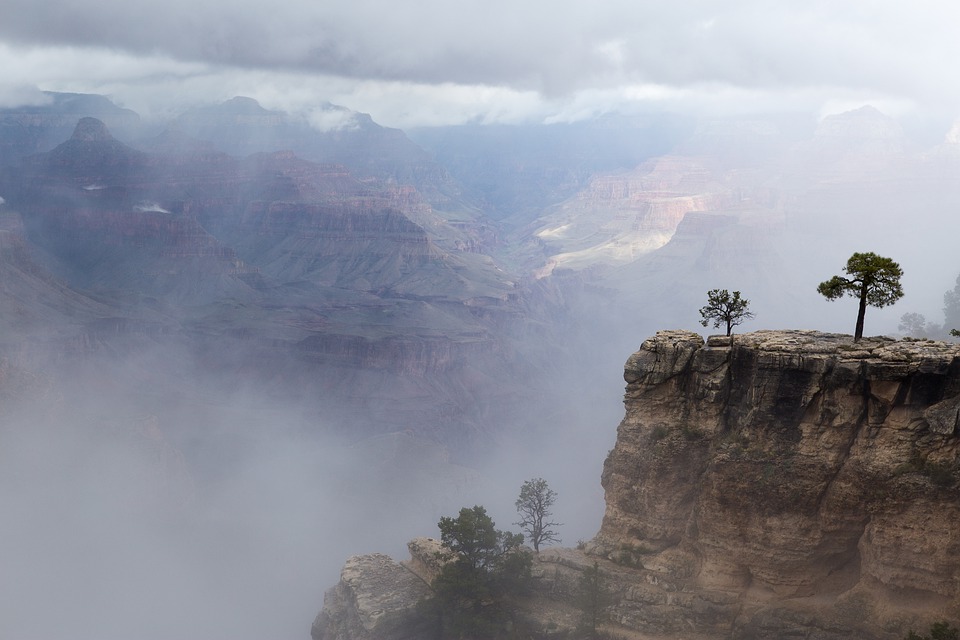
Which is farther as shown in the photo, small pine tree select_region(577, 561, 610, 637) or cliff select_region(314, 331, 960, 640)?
small pine tree select_region(577, 561, 610, 637)

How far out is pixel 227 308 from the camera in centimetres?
16600

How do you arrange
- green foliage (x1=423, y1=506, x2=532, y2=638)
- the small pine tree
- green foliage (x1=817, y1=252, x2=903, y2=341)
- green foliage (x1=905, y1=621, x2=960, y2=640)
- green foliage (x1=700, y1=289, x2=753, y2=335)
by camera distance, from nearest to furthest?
green foliage (x1=905, y1=621, x2=960, y2=640) → green foliage (x1=817, y1=252, x2=903, y2=341) → the small pine tree → green foliage (x1=700, y1=289, x2=753, y2=335) → green foliage (x1=423, y1=506, x2=532, y2=638)

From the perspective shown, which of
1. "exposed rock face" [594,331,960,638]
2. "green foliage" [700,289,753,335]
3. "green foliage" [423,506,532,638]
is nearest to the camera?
"exposed rock face" [594,331,960,638]

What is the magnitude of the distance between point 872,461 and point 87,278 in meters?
192

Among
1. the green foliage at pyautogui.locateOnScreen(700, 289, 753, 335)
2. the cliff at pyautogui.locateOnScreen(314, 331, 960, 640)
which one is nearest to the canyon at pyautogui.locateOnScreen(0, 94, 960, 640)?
the cliff at pyautogui.locateOnScreen(314, 331, 960, 640)

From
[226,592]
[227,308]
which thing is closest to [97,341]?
Answer: [227,308]

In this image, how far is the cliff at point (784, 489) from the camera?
3120 centimetres

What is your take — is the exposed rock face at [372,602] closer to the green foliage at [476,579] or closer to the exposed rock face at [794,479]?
the green foliage at [476,579]

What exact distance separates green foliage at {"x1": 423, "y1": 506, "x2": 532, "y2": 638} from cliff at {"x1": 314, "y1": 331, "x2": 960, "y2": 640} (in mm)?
2877

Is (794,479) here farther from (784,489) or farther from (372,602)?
(372,602)

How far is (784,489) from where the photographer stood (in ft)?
111

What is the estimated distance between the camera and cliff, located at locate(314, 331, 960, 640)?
31203mm

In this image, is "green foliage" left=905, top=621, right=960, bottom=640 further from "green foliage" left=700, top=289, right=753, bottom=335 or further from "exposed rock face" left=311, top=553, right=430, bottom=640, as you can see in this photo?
"exposed rock face" left=311, top=553, right=430, bottom=640

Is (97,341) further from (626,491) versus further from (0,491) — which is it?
(626,491)
